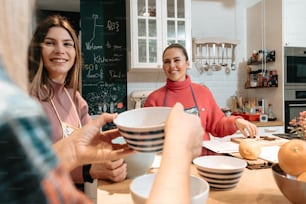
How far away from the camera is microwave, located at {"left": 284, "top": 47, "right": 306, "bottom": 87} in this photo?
279cm

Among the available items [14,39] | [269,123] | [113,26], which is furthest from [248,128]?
[113,26]

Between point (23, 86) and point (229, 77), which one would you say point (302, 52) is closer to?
point (229, 77)

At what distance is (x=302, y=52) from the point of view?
2.81 m

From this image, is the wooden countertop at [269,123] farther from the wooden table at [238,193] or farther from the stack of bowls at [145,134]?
the stack of bowls at [145,134]

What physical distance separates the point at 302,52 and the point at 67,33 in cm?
244

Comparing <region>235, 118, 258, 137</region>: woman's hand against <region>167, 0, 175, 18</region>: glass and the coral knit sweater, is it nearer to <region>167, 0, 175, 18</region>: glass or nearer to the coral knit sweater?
the coral knit sweater

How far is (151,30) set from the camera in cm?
279

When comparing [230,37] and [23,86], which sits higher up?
[230,37]

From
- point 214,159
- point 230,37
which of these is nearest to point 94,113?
point 230,37

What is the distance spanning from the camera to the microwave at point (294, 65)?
110 inches

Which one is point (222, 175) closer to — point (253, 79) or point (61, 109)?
point (61, 109)

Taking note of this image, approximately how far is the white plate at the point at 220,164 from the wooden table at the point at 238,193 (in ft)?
0.23

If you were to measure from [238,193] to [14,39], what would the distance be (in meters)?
0.78

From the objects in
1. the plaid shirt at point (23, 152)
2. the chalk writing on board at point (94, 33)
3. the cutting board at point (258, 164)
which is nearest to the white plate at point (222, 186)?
the cutting board at point (258, 164)
